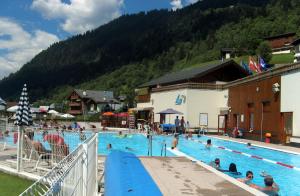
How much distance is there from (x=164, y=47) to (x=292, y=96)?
437 ft

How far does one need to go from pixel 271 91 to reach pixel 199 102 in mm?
12994

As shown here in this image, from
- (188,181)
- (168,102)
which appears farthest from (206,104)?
(188,181)

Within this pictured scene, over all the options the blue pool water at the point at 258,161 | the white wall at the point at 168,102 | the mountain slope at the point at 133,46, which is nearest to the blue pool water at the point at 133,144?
the blue pool water at the point at 258,161

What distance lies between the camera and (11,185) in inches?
350

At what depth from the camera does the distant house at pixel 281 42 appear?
294ft

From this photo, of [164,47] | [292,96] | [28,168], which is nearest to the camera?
[28,168]

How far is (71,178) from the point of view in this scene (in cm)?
402

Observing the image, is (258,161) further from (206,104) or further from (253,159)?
(206,104)

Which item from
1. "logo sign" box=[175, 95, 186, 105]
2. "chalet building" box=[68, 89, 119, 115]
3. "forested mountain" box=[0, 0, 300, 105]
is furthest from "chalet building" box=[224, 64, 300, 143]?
"forested mountain" box=[0, 0, 300, 105]

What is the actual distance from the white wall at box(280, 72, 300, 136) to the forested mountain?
69904 mm

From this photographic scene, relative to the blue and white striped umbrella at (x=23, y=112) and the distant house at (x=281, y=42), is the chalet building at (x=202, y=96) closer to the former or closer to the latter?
the blue and white striped umbrella at (x=23, y=112)

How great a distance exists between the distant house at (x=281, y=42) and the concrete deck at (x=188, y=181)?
285ft

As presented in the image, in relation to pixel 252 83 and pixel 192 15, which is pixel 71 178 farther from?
pixel 192 15

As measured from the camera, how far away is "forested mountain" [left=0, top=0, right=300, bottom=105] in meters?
107
